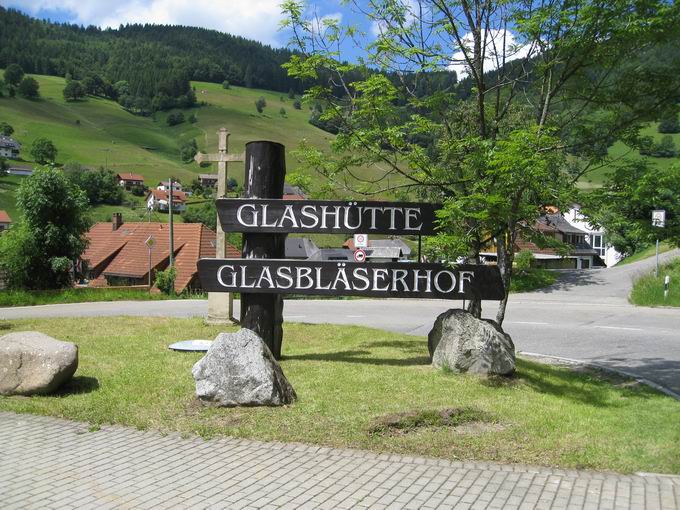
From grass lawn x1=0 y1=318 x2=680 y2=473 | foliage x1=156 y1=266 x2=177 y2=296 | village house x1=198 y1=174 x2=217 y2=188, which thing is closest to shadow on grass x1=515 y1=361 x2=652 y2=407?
grass lawn x1=0 y1=318 x2=680 y2=473

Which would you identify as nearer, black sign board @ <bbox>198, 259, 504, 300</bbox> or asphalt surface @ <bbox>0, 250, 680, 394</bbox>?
black sign board @ <bbox>198, 259, 504, 300</bbox>

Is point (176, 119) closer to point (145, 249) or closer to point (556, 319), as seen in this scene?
point (145, 249)

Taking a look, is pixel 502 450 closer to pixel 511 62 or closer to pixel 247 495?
pixel 247 495

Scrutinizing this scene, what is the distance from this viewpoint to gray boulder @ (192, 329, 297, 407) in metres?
6.93

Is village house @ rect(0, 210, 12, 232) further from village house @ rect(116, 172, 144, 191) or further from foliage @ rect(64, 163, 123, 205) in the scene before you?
village house @ rect(116, 172, 144, 191)

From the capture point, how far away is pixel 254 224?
8945 mm

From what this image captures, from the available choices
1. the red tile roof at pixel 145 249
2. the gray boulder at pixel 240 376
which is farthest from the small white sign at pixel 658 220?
the red tile roof at pixel 145 249

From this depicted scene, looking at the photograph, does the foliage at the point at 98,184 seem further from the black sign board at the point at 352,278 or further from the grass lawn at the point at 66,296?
the black sign board at the point at 352,278

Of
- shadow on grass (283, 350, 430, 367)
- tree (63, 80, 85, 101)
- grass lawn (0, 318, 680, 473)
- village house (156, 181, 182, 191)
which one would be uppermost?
tree (63, 80, 85, 101)

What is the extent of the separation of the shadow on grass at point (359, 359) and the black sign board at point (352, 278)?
3.82ft

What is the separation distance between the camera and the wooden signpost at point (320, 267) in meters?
8.64

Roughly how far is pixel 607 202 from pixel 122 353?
24.5ft

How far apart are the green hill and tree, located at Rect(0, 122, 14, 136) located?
1.99 metres

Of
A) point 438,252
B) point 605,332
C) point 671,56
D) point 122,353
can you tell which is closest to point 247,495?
point 438,252
